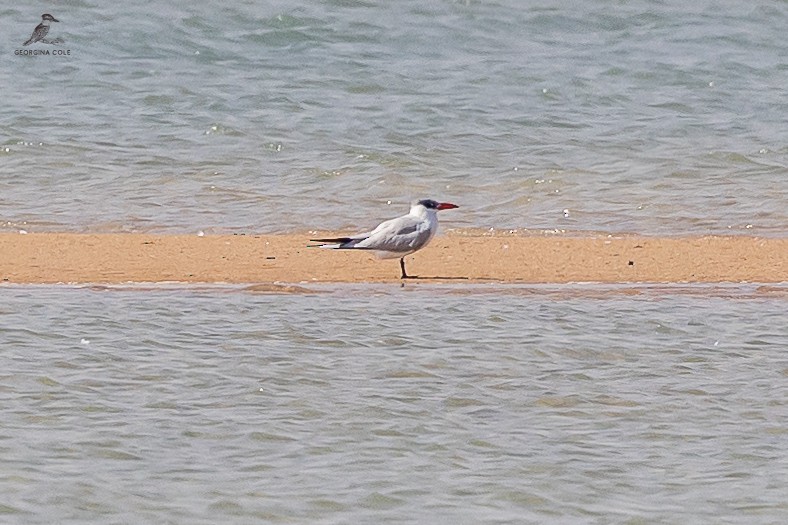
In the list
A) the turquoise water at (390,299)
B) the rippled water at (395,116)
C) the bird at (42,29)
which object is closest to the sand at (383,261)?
the turquoise water at (390,299)

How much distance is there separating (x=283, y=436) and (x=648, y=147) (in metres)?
9.24

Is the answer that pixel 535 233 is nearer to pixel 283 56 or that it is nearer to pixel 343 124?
pixel 343 124

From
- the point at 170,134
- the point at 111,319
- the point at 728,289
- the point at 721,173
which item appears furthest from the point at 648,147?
the point at 111,319

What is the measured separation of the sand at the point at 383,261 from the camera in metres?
10.1

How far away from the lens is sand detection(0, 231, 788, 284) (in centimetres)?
1006

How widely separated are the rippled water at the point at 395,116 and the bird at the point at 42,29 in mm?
159

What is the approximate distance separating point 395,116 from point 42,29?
18.2 feet

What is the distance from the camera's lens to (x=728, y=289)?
9711 mm

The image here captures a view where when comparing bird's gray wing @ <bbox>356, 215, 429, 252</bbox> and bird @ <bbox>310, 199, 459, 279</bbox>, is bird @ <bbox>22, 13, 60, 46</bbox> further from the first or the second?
bird's gray wing @ <bbox>356, 215, 429, 252</bbox>

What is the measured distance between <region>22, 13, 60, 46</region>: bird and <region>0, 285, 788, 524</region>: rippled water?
10339 mm

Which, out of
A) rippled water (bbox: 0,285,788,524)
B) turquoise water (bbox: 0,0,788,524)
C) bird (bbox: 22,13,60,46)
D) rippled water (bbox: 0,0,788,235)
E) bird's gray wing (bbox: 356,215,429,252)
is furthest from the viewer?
bird (bbox: 22,13,60,46)

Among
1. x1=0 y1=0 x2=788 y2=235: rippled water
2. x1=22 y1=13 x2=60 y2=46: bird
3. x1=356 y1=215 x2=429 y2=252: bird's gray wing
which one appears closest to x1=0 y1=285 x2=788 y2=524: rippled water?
x1=356 y1=215 x2=429 y2=252: bird's gray wing

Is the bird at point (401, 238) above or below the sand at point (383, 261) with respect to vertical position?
above

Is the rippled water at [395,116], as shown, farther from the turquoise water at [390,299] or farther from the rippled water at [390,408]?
the rippled water at [390,408]
